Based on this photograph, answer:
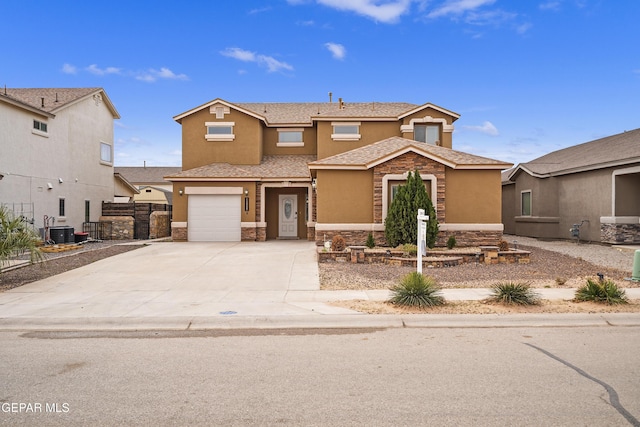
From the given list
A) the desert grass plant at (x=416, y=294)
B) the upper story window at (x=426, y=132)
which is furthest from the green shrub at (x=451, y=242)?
the upper story window at (x=426, y=132)

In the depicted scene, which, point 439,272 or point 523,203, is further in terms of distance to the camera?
point 523,203

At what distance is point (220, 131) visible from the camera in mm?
25297

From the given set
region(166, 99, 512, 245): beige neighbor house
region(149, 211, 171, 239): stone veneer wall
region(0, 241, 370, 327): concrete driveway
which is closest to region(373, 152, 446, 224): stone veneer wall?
region(166, 99, 512, 245): beige neighbor house

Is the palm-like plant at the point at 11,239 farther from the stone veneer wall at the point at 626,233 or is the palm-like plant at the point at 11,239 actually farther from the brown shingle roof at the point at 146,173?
the brown shingle roof at the point at 146,173

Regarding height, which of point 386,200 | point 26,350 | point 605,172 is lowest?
point 26,350

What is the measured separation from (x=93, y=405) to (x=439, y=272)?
10.3 m

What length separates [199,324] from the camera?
820 cm

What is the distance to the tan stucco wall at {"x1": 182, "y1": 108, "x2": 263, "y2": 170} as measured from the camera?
25.2 m

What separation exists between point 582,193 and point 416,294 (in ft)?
56.3

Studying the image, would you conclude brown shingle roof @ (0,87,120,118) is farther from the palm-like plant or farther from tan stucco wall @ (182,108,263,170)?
the palm-like plant

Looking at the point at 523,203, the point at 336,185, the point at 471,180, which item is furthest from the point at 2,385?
the point at 523,203

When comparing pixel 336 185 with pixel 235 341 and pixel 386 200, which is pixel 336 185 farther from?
pixel 235 341

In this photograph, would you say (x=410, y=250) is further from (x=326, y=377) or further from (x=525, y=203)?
(x=525, y=203)

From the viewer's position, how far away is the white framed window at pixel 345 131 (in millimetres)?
24875
